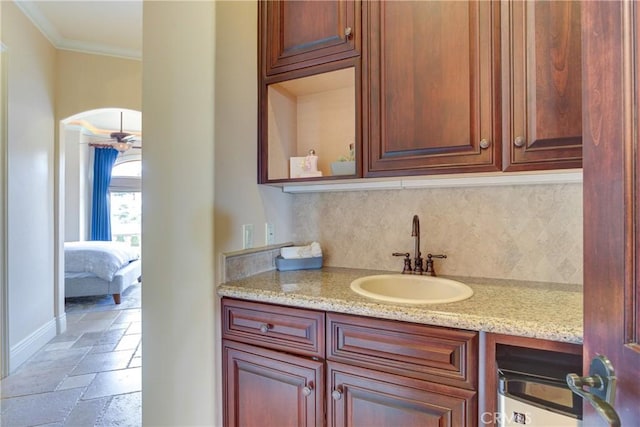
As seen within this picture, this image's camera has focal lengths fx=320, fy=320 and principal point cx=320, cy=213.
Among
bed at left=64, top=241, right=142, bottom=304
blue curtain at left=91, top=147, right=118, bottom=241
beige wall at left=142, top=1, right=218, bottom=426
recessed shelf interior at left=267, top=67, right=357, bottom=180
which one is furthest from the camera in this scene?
blue curtain at left=91, top=147, right=118, bottom=241

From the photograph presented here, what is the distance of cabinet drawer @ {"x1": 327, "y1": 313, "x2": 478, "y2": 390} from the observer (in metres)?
0.94

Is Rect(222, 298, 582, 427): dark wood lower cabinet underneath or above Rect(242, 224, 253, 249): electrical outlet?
underneath

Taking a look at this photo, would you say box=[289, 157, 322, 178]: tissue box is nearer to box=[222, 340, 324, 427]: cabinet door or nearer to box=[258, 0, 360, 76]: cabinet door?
box=[258, 0, 360, 76]: cabinet door

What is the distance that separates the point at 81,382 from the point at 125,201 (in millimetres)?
5480

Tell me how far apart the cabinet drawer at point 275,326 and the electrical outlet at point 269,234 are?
404 millimetres

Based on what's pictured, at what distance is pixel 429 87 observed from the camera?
1229 millimetres

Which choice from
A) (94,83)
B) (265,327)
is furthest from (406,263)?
(94,83)

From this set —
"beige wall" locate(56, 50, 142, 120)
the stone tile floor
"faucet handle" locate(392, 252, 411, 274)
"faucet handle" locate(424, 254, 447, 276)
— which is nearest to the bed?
the stone tile floor

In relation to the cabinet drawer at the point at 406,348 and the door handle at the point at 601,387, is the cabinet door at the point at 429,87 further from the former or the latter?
the door handle at the point at 601,387

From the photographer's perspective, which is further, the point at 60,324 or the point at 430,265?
the point at 60,324

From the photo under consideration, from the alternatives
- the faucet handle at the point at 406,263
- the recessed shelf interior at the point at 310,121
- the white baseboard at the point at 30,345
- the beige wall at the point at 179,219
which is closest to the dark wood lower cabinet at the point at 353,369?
the beige wall at the point at 179,219

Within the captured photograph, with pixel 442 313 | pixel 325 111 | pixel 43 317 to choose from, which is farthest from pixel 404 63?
pixel 43 317

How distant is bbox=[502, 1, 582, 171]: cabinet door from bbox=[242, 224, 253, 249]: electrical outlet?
109 cm

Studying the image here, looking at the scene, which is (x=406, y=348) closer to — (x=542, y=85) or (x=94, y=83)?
(x=542, y=85)
